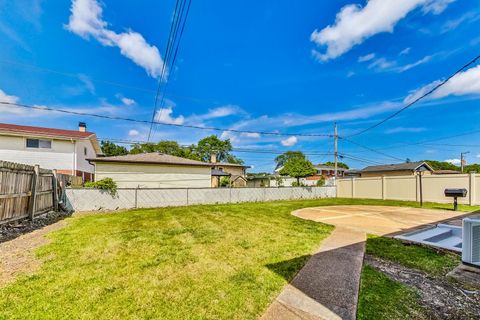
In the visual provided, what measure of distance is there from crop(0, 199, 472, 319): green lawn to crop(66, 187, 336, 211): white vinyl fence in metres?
5.47

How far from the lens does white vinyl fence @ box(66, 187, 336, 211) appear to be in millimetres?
10539

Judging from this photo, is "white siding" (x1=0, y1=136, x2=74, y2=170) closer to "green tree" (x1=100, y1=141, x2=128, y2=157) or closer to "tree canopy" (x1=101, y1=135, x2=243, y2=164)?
"tree canopy" (x1=101, y1=135, x2=243, y2=164)

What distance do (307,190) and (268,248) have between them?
15043 mm

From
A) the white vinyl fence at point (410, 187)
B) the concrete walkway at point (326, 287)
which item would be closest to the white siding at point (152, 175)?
the white vinyl fence at point (410, 187)

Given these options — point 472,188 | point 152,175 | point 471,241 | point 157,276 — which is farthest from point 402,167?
point 157,276

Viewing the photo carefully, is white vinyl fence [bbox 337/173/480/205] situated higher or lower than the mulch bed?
higher

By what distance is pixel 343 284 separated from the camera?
294 cm

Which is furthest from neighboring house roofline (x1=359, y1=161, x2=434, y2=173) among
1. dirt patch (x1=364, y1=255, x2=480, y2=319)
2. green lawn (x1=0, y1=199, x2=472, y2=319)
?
dirt patch (x1=364, y1=255, x2=480, y2=319)

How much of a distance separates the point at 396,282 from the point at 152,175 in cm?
1457

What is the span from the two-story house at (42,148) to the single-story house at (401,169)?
3331cm

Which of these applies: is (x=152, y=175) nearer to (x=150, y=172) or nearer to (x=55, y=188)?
(x=150, y=172)

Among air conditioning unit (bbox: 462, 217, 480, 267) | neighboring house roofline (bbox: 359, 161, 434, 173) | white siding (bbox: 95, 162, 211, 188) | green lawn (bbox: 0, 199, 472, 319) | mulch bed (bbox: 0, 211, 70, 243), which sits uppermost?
neighboring house roofline (bbox: 359, 161, 434, 173)

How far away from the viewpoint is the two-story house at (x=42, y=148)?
15.5m

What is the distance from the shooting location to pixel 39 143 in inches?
637
